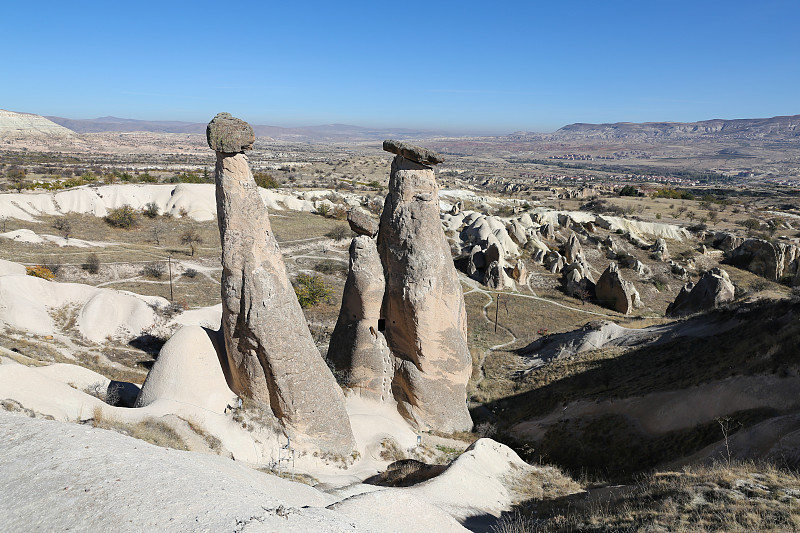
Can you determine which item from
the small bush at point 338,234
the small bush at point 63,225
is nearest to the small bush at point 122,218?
the small bush at point 63,225

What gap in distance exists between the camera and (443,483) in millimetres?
8891

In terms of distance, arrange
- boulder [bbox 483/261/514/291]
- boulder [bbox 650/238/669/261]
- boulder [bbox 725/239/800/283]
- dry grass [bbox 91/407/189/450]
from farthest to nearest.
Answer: boulder [bbox 650/238/669/261]
boulder [bbox 725/239/800/283]
boulder [bbox 483/261/514/291]
dry grass [bbox 91/407/189/450]

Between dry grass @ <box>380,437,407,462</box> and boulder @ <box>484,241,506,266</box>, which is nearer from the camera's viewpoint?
dry grass @ <box>380,437,407,462</box>

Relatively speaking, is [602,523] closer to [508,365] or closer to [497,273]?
[508,365]

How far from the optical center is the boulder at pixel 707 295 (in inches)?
976

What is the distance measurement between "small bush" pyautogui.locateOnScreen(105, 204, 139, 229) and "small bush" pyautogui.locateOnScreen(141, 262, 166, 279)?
14.6 m

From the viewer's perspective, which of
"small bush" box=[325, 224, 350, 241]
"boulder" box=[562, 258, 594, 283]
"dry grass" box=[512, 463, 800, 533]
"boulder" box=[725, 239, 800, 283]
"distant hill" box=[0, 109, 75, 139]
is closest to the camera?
"dry grass" box=[512, 463, 800, 533]

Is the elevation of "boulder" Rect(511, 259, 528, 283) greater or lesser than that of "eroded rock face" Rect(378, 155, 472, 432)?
lesser

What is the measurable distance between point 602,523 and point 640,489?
67.7 inches

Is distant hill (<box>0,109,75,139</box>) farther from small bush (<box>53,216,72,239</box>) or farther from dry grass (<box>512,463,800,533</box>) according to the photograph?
dry grass (<box>512,463,800,533</box>)

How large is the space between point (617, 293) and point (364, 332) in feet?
84.5

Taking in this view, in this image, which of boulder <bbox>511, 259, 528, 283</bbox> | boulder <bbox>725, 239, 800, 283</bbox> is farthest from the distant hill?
boulder <bbox>725, 239, 800, 283</bbox>

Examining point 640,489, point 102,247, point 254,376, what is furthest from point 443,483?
point 102,247

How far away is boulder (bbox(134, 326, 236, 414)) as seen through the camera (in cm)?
984
